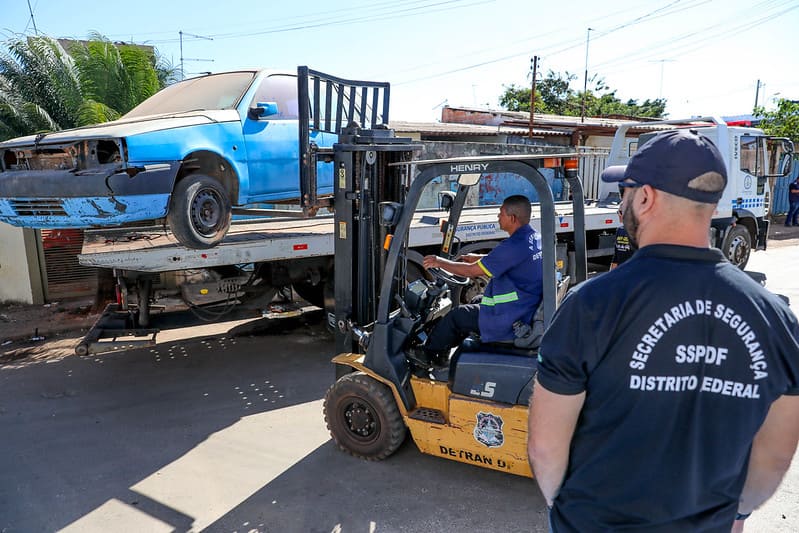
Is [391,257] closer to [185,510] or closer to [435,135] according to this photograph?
[185,510]

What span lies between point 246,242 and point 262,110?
1.32 metres

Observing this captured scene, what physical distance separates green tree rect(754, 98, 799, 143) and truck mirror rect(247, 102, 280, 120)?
18.9 m

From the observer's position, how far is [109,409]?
4.92 m

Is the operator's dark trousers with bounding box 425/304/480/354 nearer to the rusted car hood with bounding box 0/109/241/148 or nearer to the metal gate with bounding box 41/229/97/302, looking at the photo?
the rusted car hood with bounding box 0/109/241/148

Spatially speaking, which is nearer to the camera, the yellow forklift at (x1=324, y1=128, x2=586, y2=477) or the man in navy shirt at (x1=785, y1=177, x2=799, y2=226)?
the yellow forklift at (x1=324, y1=128, x2=586, y2=477)

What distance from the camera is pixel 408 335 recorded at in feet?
12.9

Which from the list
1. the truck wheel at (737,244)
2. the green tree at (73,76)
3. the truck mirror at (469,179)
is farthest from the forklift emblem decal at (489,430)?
the green tree at (73,76)

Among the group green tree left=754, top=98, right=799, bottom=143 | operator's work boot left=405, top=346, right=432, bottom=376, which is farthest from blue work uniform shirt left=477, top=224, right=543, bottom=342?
green tree left=754, top=98, right=799, bottom=143

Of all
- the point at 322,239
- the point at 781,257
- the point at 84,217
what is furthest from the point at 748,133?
the point at 84,217

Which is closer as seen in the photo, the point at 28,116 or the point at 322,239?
the point at 322,239

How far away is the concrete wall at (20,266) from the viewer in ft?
26.6

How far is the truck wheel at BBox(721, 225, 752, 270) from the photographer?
9492 millimetres

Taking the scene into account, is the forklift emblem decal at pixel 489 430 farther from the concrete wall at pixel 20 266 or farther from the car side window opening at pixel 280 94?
the concrete wall at pixel 20 266

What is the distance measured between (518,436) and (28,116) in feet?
31.8
